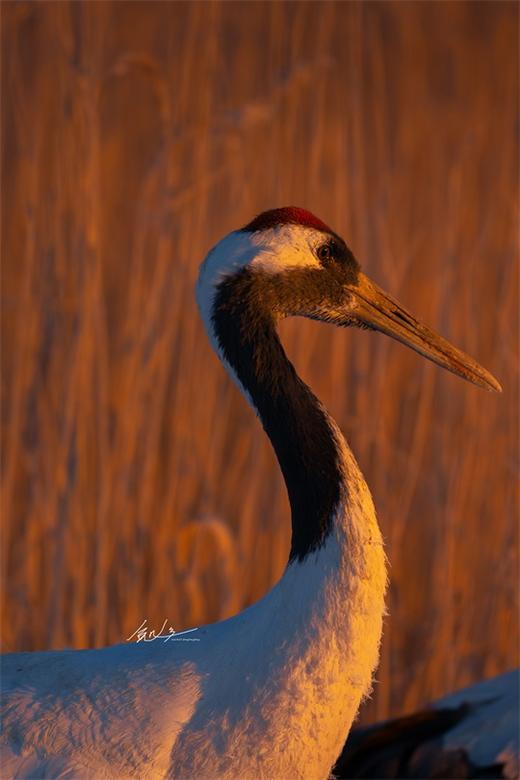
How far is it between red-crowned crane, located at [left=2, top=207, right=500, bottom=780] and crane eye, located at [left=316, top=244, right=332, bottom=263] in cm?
6

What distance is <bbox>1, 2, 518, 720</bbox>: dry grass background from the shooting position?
2.73 m

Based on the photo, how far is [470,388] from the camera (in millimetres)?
3135

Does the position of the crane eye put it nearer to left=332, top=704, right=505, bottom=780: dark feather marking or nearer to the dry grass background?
the dry grass background

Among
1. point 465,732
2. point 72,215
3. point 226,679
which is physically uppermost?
point 72,215

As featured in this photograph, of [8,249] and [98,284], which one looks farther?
[8,249]

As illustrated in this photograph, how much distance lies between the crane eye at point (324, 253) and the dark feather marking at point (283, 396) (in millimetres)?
45

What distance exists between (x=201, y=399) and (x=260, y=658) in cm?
130

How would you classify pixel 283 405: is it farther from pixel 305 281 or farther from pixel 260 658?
pixel 260 658

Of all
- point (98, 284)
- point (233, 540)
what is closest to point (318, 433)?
point (98, 284)

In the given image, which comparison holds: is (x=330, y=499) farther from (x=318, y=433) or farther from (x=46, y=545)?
(x=46, y=545)

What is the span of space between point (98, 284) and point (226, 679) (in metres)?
1.23

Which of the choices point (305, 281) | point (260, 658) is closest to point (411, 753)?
point (260, 658)

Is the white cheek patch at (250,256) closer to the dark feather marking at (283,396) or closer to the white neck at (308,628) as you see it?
the dark feather marking at (283,396)

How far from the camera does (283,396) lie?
1.73 metres
